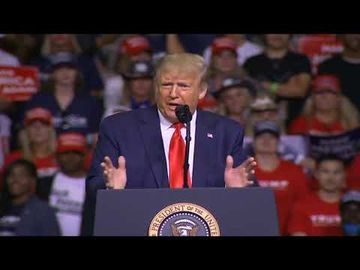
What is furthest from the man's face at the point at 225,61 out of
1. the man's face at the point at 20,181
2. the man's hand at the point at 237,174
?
the man's hand at the point at 237,174

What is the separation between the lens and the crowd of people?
5930 mm

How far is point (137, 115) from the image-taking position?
3711 millimetres

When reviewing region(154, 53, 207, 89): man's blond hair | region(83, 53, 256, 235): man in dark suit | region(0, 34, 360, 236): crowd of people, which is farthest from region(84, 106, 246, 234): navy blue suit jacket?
region(0, 34, 360, 236): crowd of people

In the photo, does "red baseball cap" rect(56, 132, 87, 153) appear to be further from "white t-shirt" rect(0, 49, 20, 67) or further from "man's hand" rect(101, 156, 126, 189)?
"man's hand" rect(101, 156, 126, 189)

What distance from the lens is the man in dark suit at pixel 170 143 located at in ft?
11.6

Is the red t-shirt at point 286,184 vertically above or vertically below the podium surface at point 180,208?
above

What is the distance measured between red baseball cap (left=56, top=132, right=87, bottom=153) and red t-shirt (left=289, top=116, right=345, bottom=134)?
1.23 m

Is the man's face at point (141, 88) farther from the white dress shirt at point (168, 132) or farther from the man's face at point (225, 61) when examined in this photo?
the white dress shirt at point (168, 132)

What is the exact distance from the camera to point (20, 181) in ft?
19.6

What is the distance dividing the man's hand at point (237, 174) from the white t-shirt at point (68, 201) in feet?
8.05

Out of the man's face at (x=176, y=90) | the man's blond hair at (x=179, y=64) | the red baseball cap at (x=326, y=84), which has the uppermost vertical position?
the red baseball cap at (x=326, y=84)

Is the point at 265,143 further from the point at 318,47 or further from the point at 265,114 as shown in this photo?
the point at 318,47

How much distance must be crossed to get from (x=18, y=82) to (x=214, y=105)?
3.82 feet
